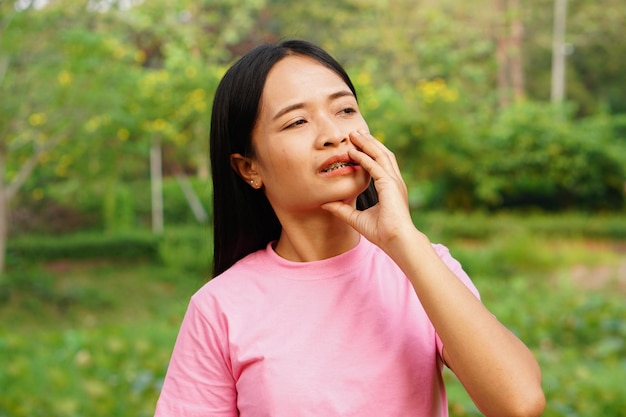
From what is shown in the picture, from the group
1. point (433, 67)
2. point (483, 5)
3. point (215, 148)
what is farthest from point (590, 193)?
point (215, 148)

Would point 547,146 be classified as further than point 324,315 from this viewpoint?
Yes

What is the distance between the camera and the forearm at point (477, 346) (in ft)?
3.23

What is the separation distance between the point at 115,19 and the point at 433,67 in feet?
25.8

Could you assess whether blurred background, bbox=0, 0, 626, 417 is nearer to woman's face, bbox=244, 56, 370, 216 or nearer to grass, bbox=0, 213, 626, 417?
grass, bbox=0, 213, 626, 417

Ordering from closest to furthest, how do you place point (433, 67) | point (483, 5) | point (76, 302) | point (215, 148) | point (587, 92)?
point (215, 148)
point (76, 302)
point (433, 67)
point (483, 5)
point (587, 92)

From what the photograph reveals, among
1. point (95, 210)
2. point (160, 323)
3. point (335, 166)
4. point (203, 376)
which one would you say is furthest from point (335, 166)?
point (95, 210)

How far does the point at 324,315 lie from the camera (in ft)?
3.69

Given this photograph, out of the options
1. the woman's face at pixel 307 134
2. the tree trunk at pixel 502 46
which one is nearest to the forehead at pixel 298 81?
the woman's face at pixel 307 134

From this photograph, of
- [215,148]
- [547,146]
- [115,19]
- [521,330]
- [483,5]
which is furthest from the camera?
[483,5]

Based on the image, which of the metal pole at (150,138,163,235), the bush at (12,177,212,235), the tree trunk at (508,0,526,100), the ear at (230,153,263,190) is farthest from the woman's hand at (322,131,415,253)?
the tree trunk at (508,0,526,100)

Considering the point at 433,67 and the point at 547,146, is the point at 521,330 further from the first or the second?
the point at 433,67

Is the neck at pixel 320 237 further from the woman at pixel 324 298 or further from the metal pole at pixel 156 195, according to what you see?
the metal pole at pixel 156 195

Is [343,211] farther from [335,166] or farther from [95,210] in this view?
[95,210]

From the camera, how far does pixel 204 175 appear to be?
620 inches
